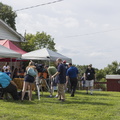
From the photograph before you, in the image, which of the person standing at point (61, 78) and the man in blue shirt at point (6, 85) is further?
the person standing at point (61, 78)

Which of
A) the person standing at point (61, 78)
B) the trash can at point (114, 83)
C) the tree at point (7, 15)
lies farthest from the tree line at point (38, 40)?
the person standing at point (61, 78)

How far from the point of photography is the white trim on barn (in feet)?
85.8

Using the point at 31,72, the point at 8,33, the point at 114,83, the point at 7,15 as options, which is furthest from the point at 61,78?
the point at 7,15

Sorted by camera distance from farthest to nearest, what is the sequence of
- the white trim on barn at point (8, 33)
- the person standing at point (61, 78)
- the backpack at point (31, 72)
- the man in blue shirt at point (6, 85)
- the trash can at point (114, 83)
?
the white trim on barn at point (8, 33), the trash can at point (114, 83), the person standing at point (61, 78), the backpack at point (31, 72), the man in blue shirt at point (6, 85)

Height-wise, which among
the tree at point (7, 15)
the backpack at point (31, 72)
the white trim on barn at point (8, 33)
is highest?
the tree at point (7, 15)

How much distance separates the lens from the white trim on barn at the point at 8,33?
26156mm

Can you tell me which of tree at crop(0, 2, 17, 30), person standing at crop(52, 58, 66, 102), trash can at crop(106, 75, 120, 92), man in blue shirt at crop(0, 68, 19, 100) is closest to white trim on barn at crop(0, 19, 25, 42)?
trash can at crop(106, 75, 120, 92)

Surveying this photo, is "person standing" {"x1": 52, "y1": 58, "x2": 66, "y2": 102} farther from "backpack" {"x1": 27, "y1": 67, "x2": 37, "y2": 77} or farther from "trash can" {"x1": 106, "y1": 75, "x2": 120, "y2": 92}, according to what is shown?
"trash can" {"x1": 106, "y1": 75, "x2": 120, "y2": 92}

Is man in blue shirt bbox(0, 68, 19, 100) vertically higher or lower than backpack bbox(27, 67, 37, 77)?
lower

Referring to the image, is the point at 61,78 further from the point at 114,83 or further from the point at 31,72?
the point at 114,83

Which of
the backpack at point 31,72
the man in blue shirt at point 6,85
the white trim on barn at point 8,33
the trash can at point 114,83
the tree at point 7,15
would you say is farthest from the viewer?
the tree at point 7,15

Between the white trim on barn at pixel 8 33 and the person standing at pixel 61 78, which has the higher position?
the white trim on barn at pixel 8 33

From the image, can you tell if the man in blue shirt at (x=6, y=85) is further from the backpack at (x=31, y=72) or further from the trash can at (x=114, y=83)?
the trash can at (x=114, y=83)

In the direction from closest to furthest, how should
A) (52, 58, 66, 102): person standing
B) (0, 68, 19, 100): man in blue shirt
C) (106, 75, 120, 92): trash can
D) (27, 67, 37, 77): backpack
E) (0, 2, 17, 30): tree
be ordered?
(0, 68, 19, 100): man in blue shirt
(27, 67, 37, 77): backpack
(52, 58, 66, 102): person standing
(106, 75, 120, 92): trash can
(0, 2, 17, 30): tree
